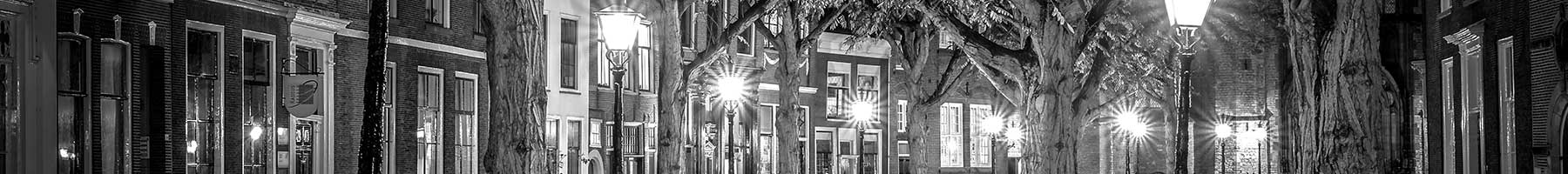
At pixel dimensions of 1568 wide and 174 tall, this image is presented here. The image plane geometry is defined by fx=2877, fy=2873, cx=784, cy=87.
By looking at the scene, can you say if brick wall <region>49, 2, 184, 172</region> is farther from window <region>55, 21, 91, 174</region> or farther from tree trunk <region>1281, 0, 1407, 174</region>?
tree trunk <region>1281, 0, 1407, 174</region>

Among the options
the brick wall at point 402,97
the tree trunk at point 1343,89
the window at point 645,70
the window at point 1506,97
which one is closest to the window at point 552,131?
the brick wall at point 402,97

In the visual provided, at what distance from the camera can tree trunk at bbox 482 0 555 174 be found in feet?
86.4

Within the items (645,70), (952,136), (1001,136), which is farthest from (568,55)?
(1001,136)

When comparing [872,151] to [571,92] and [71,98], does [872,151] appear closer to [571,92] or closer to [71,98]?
[571,92]

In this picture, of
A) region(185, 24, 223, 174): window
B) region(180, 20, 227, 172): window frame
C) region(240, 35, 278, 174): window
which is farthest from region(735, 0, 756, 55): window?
region(185, 24, 223, 174): window

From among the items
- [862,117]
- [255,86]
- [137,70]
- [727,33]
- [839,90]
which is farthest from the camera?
[839,90]

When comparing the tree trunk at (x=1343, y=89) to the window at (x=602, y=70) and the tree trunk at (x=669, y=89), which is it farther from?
the window at (x=602, y=70)

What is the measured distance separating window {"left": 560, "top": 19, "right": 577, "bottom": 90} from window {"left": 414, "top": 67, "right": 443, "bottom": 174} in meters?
2.51

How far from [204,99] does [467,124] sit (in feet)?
30.2

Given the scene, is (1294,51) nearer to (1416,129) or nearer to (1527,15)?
(1527,15)

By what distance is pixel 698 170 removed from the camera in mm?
47625

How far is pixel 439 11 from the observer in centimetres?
3834

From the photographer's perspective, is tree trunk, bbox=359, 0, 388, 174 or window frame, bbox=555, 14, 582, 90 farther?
window frame, bbox=555, 14, 582, 90

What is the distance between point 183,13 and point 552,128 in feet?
39.1
